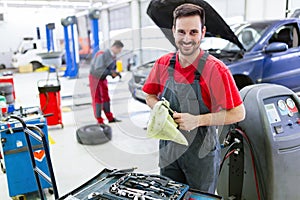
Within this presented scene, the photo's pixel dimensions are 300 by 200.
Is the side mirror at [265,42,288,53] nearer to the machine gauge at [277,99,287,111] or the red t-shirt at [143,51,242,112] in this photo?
the machine gauge at [277,99,287,111]

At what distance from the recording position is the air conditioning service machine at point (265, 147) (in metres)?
1.70

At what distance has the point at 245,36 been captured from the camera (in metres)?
4.23

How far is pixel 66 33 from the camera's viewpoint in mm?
9875

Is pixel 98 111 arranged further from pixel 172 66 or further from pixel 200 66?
pixel 200 66

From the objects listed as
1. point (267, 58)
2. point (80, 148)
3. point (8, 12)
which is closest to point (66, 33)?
point (8, 12)

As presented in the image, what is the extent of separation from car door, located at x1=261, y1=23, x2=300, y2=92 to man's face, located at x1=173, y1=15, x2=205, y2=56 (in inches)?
112

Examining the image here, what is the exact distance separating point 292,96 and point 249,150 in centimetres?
53

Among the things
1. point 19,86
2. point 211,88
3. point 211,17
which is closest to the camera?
point 211,88

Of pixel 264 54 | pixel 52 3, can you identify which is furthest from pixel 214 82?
pixel 52 3

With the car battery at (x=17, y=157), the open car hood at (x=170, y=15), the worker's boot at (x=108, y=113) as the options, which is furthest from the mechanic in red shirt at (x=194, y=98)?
the worker's boot at (x=108, y=113)

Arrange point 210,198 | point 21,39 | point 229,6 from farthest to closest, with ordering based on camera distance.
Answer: point 21,39
point 229,6
point 210,198

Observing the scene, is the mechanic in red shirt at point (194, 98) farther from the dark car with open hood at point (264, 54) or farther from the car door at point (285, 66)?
the car door at point (285, 66)

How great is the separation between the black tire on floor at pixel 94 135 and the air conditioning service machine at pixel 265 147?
91.9 inches

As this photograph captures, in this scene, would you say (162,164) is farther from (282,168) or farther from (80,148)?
(80,148)
